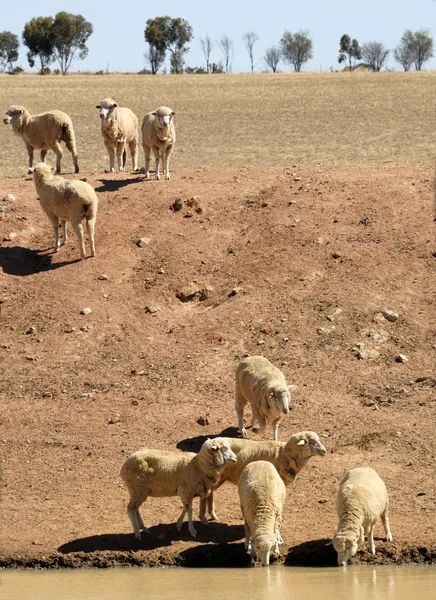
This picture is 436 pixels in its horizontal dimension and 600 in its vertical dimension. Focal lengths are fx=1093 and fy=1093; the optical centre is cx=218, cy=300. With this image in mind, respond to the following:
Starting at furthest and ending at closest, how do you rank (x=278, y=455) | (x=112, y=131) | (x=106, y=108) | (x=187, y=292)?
(x=112, y=131) < (x=106, y=108) < (x=187, y=292) < (x=278, y=455)

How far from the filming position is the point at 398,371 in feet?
55.7

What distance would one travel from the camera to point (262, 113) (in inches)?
1544

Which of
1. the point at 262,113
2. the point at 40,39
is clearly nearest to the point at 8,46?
the point at 40,39

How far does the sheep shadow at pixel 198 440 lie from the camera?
1473 centimetres

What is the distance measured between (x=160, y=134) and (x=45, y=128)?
2.63 meters

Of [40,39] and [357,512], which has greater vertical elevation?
[40,39]

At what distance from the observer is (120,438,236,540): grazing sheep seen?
12539mm

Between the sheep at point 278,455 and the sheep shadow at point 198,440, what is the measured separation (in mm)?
1688

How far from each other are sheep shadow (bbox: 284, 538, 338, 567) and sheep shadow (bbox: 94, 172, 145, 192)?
37.9 ft

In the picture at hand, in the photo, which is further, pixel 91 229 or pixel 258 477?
pixel 91 229

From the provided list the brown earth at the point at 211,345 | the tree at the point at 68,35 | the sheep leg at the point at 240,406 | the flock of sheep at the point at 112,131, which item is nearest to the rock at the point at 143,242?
the brown earth at the point at 211,345

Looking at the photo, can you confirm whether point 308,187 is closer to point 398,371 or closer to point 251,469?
point 398,371

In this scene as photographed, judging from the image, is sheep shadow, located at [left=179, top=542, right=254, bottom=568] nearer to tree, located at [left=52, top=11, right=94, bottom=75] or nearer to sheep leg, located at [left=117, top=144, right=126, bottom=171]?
sheep leg, located at [left=117, top=144, right=126, bottom=171]

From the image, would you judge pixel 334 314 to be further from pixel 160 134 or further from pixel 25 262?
pixel 160 134
